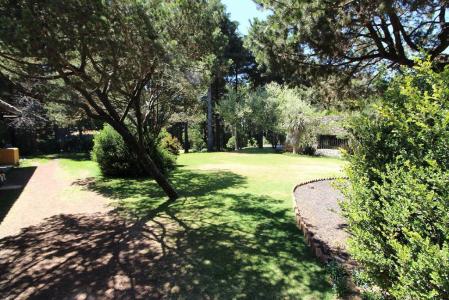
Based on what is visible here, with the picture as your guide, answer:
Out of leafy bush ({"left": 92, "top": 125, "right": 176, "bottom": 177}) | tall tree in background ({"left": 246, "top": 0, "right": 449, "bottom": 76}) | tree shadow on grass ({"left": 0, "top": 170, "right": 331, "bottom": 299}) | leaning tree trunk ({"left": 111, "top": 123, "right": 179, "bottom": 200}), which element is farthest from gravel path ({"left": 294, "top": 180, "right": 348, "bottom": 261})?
leafy bush ({"left": 92, "top": 125, "right": 176, "bottom": 177})

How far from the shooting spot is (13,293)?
185 inches

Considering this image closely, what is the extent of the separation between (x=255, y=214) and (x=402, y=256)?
5.84m

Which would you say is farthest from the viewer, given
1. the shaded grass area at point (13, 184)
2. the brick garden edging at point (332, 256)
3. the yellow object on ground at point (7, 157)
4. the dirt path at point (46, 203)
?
the yellow object on ground at point (7, 157)

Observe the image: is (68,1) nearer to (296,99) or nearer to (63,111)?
(63,111)

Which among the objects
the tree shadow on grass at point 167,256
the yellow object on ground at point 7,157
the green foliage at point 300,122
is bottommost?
the tree shadow on grass at point 167,256

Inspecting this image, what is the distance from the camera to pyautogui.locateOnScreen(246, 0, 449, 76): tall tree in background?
671 centimetres

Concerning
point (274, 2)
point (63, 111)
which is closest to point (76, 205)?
point (274, 2)

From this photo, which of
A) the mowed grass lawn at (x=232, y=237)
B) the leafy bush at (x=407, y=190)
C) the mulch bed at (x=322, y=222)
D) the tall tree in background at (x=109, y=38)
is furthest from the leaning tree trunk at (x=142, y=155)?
the leafy bush at (x=407, y=190)

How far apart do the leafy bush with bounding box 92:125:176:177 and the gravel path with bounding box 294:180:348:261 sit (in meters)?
7.00

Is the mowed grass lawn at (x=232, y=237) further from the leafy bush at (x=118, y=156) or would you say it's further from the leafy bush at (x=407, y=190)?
the leafy bush at (x=118, y=156)

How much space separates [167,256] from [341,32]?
6.46 metres

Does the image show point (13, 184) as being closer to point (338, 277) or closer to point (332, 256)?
point (332, 256)

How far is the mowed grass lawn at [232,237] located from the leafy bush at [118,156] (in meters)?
1.67

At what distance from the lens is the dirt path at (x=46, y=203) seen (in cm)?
834
